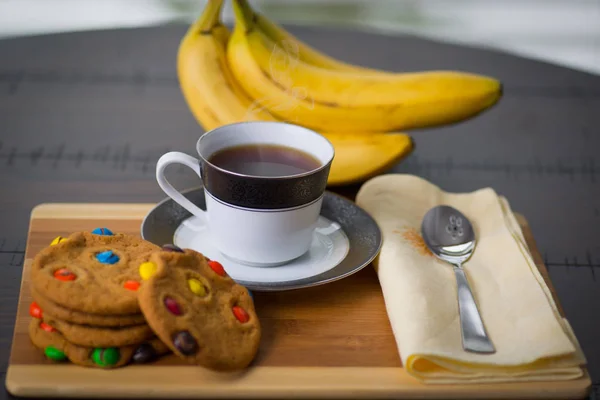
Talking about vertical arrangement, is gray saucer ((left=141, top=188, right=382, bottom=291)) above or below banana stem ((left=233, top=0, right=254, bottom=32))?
below

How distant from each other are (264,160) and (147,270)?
0.86 feet

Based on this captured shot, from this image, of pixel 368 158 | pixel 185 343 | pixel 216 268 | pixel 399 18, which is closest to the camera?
pixel 185 343

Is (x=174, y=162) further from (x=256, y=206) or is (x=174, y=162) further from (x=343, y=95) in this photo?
(x=343, y=95)

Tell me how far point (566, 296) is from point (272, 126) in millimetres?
424

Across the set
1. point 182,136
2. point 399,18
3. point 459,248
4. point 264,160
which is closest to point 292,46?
point 182,136

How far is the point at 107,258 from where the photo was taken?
26.2 inches

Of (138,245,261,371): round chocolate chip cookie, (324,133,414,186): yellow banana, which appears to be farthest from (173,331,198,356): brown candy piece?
(324,133,414,186): yellow banana

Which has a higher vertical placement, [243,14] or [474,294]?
[243,14]

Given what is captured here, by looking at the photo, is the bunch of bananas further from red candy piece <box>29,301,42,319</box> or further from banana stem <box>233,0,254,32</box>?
red candy piece <box>29,301,42,319</box>

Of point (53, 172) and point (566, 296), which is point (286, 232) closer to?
point (566, 296)

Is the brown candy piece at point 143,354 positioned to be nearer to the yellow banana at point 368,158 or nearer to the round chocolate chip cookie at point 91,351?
the round chocolate chip cookie at point 91,351

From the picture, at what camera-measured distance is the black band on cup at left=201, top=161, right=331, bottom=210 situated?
74 centimetres

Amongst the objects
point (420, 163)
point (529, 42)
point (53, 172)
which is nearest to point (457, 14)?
point (529, 42)

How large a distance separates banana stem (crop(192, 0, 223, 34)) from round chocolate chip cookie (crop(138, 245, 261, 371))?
1.76 ft
